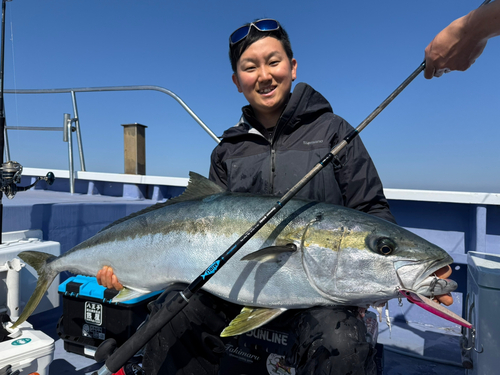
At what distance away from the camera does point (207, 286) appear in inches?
68.1

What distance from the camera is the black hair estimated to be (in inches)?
86.0

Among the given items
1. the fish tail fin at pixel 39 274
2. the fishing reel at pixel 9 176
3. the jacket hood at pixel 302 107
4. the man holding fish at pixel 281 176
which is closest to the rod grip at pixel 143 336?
the man holding fish at pixel 281 176

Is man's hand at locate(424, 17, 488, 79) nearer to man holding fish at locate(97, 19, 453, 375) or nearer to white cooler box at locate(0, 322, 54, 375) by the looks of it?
man holding fish at locate(97, 19, 453, 375)

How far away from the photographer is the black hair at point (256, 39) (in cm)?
219

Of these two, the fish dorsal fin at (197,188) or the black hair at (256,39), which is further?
the black hair at (256,39)

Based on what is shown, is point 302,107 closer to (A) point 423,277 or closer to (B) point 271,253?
(B) point 271,253

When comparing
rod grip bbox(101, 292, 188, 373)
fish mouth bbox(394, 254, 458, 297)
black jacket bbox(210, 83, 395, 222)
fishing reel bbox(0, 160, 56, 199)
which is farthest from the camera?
fishing reel bbox(0, 160, 56, 199)

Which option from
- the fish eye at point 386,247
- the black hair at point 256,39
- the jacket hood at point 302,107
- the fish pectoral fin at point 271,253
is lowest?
the fish pectoral fin at point 271,253

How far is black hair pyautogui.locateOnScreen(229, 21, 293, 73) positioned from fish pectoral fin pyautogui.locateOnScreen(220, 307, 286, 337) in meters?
1.63

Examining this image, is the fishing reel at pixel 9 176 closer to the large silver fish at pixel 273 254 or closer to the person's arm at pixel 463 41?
the large silver fish at pixel 273 254

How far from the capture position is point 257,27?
220 centimetres

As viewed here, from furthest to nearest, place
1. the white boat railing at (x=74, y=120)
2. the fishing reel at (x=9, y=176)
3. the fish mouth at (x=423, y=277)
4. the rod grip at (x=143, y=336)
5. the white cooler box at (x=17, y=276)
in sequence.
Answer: the white boat railing at (x=74, y=120), the fishing reel at (x=9, y=176), the white cooler box at (x=17, y=276), the rod grip at (x=143, y=336), the fish mouth at (x=423, y=277)

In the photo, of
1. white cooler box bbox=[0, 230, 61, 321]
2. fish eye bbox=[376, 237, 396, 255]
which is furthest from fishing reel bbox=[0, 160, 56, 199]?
fish eye bbox=[376, 237, 396, 255]

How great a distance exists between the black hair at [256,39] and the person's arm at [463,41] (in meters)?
0.91
